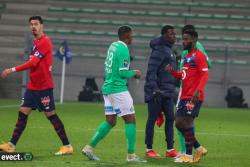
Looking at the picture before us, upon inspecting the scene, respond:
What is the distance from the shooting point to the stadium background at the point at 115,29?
29375 mm

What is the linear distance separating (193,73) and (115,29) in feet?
66.7

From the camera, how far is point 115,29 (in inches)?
1236

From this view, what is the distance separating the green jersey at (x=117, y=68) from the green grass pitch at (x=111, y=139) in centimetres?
111

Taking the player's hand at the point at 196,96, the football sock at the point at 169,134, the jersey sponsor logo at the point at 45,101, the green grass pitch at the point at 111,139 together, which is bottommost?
the green grass pitch at the point at 111,139

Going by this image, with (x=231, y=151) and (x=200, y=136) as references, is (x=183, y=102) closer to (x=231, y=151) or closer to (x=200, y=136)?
(x=231, y=151)

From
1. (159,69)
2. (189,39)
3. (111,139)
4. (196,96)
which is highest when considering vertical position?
(189,39)

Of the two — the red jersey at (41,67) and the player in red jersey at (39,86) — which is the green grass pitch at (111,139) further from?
the red jersey at (41,67)

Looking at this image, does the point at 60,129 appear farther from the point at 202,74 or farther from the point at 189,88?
the point at 202,74

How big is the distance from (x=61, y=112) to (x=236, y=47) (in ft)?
33.2

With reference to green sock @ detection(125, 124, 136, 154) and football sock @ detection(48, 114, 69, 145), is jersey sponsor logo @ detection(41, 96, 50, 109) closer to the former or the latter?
football sock @ detection(48, 114, 69, 145)

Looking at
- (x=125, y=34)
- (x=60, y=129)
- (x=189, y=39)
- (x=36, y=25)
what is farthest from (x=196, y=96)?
(x=36, y=25)

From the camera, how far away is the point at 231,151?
509 inches

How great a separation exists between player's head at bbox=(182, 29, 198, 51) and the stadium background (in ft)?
56.4

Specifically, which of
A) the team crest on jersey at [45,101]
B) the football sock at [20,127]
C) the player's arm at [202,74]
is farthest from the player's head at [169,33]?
the football sock at [20,127]
